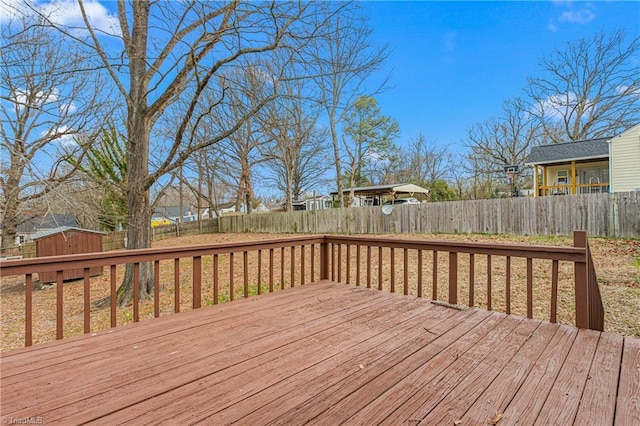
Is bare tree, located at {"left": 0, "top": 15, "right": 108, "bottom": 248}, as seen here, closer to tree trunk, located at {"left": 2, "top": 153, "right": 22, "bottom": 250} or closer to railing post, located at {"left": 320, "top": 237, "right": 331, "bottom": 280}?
tree trunk, located at {"left": 2, "top": 153, "right": 22, "bottom": 250}

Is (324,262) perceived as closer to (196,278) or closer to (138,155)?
(196,278)

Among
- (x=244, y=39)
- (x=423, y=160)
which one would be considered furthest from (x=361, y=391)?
(x=423, y=160)

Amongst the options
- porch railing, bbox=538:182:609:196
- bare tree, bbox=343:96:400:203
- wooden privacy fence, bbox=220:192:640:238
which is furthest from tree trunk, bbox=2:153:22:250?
porch railing, bbox=538:182:609:196

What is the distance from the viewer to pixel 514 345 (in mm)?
2111

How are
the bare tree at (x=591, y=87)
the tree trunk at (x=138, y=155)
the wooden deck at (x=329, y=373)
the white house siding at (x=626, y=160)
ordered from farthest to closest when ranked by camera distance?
the bare tree at (x=591, y=87)
the white house siding at (x=626, y=160)
the tree trunk at (x=138, y=155)
the wooden deck at (x=329, y=373)

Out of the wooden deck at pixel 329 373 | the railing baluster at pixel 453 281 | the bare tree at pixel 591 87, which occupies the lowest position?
the wooden deck at pixel 329 373

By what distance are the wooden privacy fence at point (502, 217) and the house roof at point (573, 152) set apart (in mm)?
4655

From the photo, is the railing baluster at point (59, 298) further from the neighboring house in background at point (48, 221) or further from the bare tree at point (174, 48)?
the bare tree at point (174, 48)

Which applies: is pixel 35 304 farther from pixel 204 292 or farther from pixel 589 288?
pixel 589 288

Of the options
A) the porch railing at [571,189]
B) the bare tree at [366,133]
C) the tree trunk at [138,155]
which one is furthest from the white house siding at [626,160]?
the tree trunk at [138,155]

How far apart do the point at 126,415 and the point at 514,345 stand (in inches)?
91.2

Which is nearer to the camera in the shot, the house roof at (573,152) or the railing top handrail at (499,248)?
the railing top handrail at (499,248)

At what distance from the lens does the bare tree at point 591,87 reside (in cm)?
1268

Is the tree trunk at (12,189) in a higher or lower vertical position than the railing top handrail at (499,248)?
higher
